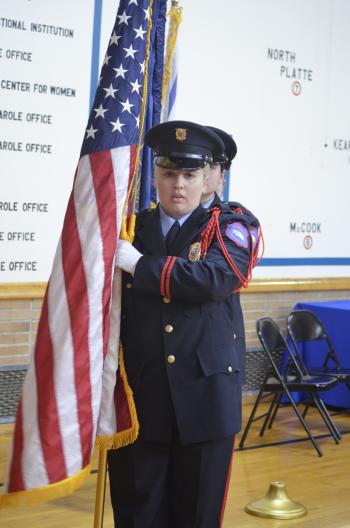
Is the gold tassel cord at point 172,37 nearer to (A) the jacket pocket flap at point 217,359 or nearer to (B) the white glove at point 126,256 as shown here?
(B) the white glove at point 126,256

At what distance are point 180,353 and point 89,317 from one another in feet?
0.94

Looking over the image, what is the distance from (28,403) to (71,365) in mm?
153

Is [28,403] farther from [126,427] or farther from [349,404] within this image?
[349,404]

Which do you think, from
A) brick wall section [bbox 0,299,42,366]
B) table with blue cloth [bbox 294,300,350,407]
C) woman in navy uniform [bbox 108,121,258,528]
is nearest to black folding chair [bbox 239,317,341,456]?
table with blue cloth [bbox 294,300,350,407]

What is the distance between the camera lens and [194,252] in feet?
9.08

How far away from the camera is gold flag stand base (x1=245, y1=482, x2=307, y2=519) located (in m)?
4.19

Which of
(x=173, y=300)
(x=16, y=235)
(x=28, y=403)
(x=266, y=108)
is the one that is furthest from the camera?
(x=266, y=108)

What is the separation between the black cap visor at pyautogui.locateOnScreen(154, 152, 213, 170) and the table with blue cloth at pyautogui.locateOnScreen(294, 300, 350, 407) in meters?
3.91

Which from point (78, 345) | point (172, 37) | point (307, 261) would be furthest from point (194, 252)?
point (307, 261)

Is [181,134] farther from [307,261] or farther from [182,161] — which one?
[307,261]

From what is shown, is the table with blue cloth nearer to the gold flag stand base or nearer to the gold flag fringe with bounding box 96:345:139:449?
the gold flag stand base

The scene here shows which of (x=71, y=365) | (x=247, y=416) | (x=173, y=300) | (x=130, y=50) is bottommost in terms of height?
(x=247, y=416)

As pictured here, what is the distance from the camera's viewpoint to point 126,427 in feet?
8.74

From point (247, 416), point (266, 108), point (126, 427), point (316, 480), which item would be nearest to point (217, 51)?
point (266, 108)
